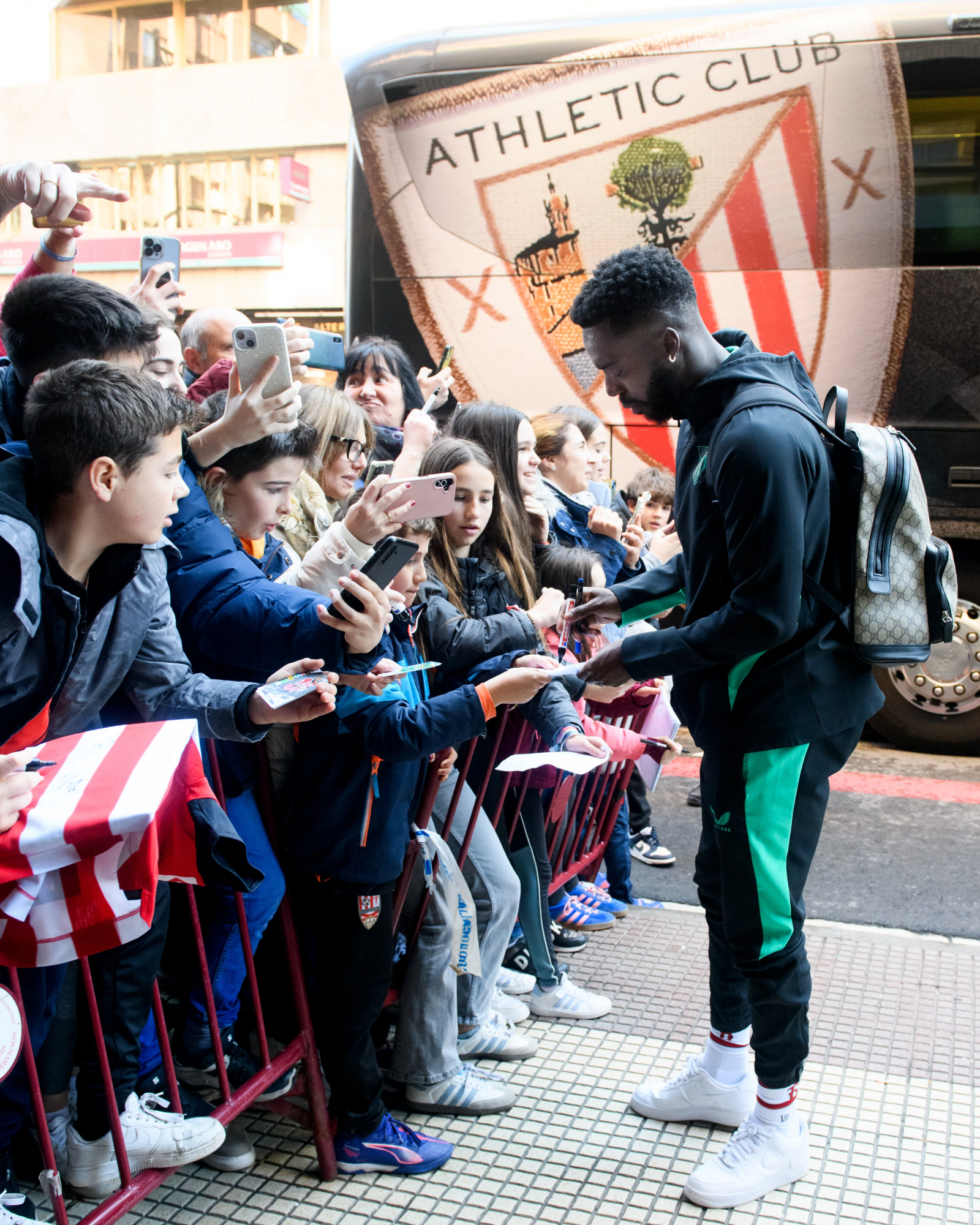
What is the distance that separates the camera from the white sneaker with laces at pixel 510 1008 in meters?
3.38

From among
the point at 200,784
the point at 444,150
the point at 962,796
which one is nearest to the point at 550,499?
the point at 200,784

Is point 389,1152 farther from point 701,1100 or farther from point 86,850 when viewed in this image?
point 86,850

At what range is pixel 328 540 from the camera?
2.72 metres

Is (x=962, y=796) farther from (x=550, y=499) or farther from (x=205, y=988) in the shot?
(x=205, y=988)

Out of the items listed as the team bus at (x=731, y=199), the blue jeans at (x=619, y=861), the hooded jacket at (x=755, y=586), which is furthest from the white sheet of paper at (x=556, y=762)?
the team bus at (x=731, y=199)

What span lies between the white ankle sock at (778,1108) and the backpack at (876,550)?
1.04 meters

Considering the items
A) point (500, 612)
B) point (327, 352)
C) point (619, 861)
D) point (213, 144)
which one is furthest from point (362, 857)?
point (213, 144)

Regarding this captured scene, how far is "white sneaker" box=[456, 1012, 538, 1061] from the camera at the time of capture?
3.12m

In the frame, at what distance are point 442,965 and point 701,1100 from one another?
0.75 meters

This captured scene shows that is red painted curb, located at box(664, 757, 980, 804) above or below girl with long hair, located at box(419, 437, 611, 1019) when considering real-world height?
below

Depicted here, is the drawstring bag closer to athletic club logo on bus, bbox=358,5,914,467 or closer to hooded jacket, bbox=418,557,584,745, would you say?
hooded jacket, bbox=418,557,584,745

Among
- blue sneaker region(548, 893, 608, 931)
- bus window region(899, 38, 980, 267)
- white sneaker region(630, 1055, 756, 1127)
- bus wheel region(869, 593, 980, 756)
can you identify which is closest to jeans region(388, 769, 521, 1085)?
white sneaker region(630, 1055, 756, 1127)

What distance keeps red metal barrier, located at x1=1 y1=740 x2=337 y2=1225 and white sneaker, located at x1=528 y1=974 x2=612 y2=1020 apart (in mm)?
984

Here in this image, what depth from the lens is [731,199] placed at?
6855mm
